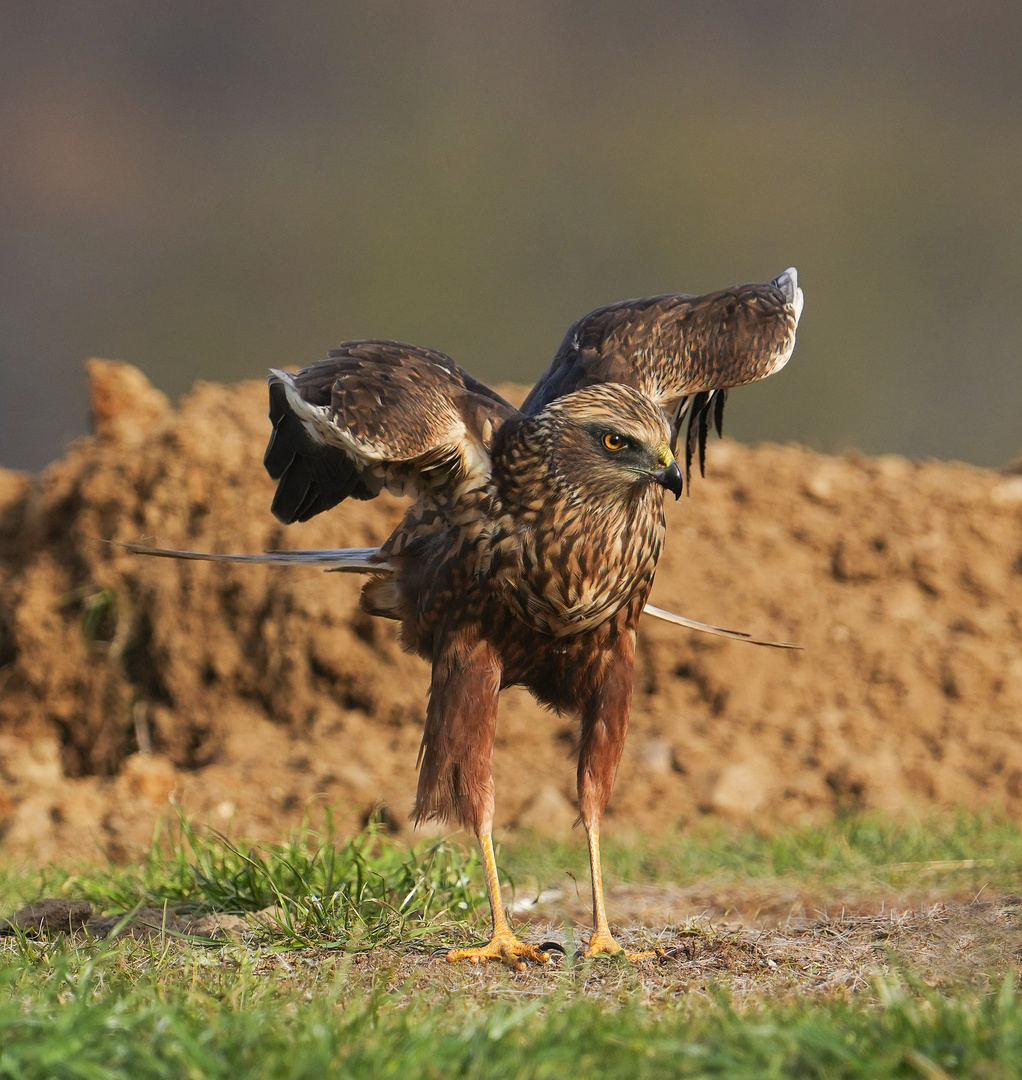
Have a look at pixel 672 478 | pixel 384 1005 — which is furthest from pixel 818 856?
pixel 384 1005

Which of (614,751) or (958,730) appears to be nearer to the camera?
(614,751)

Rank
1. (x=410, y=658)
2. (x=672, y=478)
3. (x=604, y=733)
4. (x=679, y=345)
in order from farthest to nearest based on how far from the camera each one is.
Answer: (x=410, y=658) → (x=679, y=345) → (x=604, y=733) → (x=672, y=478)

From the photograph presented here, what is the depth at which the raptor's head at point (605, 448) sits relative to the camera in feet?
11.5

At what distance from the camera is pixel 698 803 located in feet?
21.6

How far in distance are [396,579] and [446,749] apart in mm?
604

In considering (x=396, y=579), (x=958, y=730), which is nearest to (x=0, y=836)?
(x=396, y=579)

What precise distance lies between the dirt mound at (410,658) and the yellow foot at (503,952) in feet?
9.34

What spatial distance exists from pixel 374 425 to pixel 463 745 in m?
0.94

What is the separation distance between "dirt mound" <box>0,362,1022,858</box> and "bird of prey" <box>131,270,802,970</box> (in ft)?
8.45

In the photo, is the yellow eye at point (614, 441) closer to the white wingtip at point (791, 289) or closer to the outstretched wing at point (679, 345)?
the outstretched wing at point (679, 345)

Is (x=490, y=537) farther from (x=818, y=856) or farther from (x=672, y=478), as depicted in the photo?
(x=818, y=856)

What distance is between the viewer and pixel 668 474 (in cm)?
346

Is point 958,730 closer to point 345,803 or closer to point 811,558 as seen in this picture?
point 811,558

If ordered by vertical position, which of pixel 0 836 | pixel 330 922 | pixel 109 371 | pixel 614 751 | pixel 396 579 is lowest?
pixel 0 836
